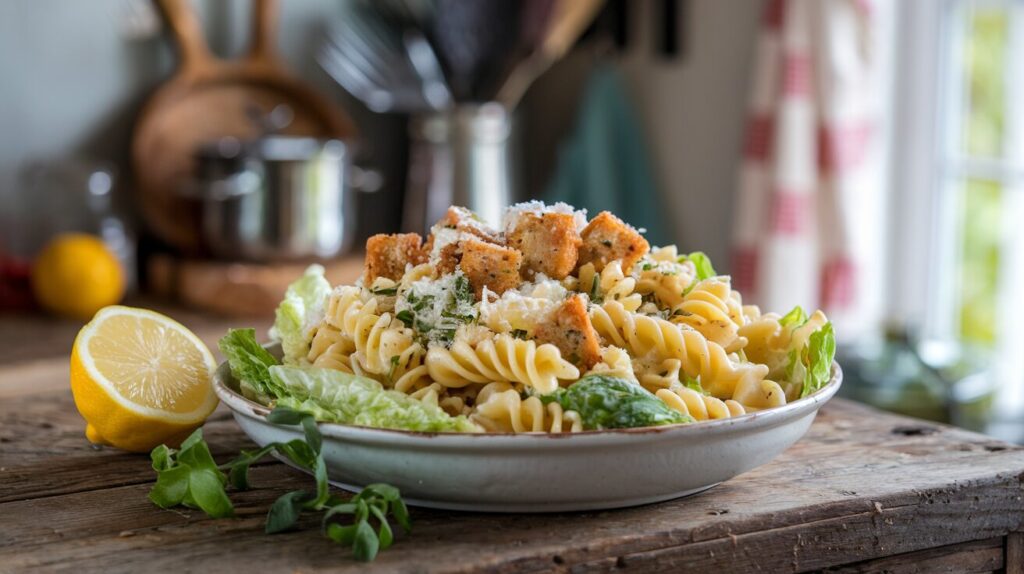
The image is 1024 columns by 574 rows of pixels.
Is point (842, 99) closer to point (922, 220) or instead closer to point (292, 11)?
point (922, 220)

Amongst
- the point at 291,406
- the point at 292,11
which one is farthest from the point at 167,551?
the point at 292,11

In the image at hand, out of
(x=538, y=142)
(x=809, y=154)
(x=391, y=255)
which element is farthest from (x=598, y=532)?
(x=538, y=142)

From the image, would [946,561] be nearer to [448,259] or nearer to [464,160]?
[448,259]

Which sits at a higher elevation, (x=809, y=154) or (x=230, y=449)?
(x=809, y=154)

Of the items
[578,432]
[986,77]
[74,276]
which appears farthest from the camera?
[74,276]

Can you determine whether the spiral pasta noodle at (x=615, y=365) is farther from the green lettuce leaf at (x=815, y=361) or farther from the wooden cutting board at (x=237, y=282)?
the wooden cutting board at (x=237, y=282)
